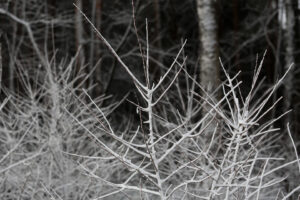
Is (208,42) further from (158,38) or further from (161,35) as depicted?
(161,35)

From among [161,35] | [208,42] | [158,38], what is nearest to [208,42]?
[208,42]

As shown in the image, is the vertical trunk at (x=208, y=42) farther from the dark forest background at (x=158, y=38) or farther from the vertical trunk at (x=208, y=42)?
the dark forest background at (x=158, y=38)

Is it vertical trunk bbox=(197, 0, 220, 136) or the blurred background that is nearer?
vertical trunk bbox=(197, 0, 220, 136)

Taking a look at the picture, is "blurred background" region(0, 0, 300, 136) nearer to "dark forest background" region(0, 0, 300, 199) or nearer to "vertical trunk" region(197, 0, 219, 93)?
"dark forest background" region(0, 0, 300, 199)

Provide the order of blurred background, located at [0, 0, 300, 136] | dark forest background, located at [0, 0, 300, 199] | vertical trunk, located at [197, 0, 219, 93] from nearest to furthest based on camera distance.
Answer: vertical trunk, located at [197, 0, 219, 93]
dark forest background, located at [0, 0, 300, 199]
blurred background, located at [0, 0, 300, 136]

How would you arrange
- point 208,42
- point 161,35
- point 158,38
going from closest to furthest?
point 208,42 → point 158,38 → point 161,35

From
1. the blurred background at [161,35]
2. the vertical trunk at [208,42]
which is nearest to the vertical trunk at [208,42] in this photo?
the vertical trunk at [208,42]

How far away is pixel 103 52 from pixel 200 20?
27.5 feet

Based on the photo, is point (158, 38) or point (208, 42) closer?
point (208, 42)

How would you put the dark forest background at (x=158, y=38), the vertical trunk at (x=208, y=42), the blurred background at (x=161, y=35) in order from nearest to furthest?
the vertical trunk at (x=208, y=42), the dark forest background at (x=158, y=38), the blurred background at (x=161, y=35)

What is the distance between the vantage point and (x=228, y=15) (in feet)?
57.0

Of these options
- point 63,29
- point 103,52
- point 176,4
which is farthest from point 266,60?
point 63,29

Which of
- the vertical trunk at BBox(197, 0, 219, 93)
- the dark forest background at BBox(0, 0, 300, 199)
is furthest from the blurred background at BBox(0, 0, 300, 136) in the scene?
the vertical trunk at BBox(197, 0, 219, 93)

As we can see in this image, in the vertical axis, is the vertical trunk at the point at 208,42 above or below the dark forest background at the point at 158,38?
above
